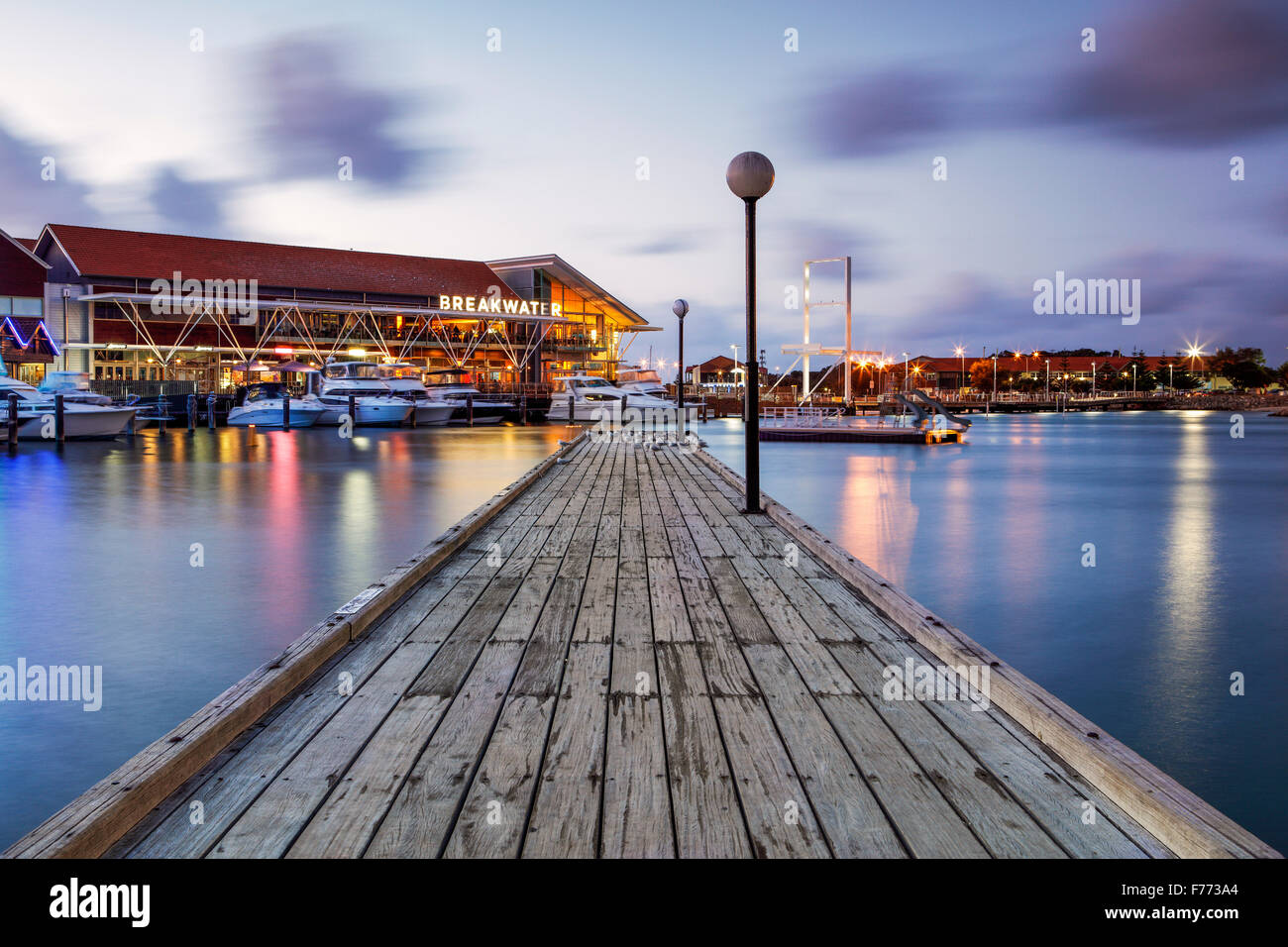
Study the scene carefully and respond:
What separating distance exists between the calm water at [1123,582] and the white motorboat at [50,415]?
19.3 m

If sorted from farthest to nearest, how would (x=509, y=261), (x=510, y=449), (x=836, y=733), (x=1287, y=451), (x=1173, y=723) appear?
(x=509, y=261) < (x=1287, y=451) < (x=510, y=449) < (x=1173, y=723) < (x=836, y=733)

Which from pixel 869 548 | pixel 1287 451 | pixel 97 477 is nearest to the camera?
pixel 869 548

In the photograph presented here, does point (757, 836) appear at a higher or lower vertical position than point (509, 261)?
lower

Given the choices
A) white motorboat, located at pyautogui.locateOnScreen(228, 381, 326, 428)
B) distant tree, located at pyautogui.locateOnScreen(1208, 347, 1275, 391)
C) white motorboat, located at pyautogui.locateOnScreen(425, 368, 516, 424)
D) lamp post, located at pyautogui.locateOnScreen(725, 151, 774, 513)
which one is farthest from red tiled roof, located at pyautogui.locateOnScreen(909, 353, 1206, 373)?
lamp post, located at pyautogui.locateOnScreen(725, 151, 774, 513)

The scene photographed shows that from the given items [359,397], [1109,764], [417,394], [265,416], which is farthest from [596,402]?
[1109,764]

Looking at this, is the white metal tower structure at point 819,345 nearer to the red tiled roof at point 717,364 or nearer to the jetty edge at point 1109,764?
the jetty edge at point 1109,764

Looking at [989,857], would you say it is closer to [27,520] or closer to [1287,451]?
[27,520]

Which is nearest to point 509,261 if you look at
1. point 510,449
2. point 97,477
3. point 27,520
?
point 510,449

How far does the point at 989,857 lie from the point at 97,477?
19.9 metres

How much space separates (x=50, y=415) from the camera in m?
28.1

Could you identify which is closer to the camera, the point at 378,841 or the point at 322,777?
the point at 378,841

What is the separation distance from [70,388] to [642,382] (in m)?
24.0

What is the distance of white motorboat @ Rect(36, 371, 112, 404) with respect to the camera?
95.7 ft

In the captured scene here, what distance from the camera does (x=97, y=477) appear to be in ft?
61.4
